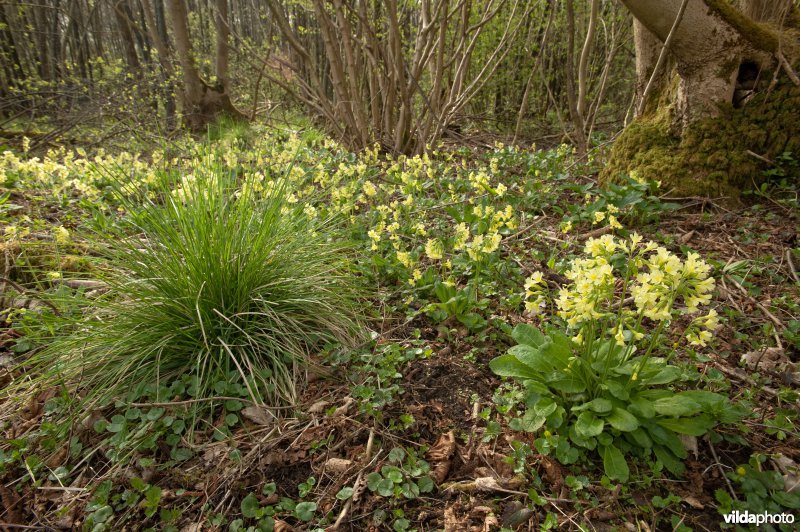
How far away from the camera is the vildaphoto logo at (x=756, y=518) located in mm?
1285

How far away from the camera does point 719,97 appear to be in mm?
3074

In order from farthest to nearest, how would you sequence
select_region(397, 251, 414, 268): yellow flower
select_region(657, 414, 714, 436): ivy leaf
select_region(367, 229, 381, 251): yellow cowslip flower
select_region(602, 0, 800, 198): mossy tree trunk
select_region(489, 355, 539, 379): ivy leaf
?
1. select_region(602, 0, 800, 198): mossy tree trunk
2. select_region(367, 229, 381, 251): yellow cowslip flower
3. select_region(397, 251, 414, 268): yellow flower
4. select_region(489, 355, 539, 379): ivy leaf
5. select_region(657, 414, 714, 436): ivy leaf

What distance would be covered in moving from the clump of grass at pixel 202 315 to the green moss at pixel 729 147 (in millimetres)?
2674

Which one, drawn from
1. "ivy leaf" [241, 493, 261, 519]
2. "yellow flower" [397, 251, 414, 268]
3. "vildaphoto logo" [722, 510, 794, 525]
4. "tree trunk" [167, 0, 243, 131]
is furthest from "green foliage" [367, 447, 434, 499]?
"tree trunk" [167, 0, 243, 131]

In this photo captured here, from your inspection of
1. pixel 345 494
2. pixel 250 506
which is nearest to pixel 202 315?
pixel 250 506

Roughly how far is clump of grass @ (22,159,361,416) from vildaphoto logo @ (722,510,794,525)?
4.99 feet

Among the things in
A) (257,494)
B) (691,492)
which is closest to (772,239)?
(691,492)

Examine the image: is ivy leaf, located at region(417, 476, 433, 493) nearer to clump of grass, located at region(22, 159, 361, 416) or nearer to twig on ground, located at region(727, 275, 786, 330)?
clump of grass, located at region(22, 159, 361, 416)

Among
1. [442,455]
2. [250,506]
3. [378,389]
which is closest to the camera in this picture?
[250,506]

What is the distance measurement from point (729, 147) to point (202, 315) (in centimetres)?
359

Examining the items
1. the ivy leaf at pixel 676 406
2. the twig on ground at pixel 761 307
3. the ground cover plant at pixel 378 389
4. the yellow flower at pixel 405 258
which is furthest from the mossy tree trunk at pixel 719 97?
the ivy leaf at pixel 676 406

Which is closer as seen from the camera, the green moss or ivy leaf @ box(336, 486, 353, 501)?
ivy leaf @ box(336, 486, 353, 501)

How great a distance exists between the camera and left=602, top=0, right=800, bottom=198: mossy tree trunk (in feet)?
9.64

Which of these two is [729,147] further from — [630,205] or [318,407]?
[318,407]
